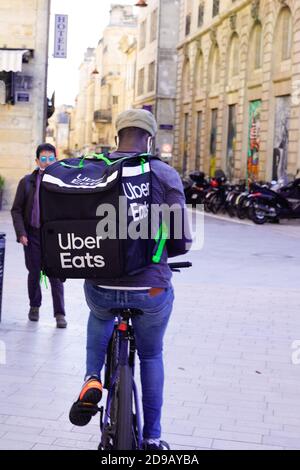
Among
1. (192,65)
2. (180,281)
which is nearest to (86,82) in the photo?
(192,65)

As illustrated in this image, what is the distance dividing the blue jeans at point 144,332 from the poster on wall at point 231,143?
101 feet

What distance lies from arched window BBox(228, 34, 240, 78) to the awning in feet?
49.9

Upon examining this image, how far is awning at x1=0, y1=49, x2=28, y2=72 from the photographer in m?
21.4

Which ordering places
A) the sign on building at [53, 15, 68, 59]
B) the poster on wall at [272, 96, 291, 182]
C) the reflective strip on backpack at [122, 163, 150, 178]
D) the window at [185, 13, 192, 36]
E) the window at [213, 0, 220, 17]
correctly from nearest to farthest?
1. the reflective strip on backpack at [122, 163, 150, 178]
2. the sign on building at [53, 15, 68, 59]
3. the poster on wall at [272, 96, 291, 182]
4. the window at [213, 0, 220, 17]
5. the window at [185, 13, 192, 36]

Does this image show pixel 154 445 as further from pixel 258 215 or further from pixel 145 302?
pixel 258 215

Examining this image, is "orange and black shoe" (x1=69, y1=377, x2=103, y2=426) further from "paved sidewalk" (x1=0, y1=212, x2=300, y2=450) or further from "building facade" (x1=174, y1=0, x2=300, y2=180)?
"building facade" (x1=174, y1=0, x2=300, y2=180)

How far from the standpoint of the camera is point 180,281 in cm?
1155

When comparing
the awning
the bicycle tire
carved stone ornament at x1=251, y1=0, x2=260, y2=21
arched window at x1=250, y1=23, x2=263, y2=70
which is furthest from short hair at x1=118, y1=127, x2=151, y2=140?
carved stone ornament at x1=251, y1=0, x2=260, y2=21

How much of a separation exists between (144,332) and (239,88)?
1198 inches

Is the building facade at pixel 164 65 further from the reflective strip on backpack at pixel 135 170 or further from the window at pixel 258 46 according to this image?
the reflective strip on backpack at pixel 135 170

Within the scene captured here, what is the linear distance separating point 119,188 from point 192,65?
39723 mm

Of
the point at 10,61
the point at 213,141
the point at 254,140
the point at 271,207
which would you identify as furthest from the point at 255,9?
the point at 10,61

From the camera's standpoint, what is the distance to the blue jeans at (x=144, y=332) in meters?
4.18
